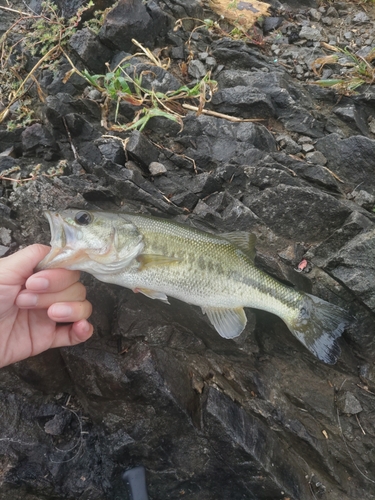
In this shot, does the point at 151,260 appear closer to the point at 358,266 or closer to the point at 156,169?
the point at 156,169

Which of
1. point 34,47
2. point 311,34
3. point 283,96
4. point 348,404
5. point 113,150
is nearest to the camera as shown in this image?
point 348,404

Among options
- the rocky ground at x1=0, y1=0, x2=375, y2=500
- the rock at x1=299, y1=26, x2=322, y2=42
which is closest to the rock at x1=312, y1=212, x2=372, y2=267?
the rocky ground at x1=0, y1=0, x2=375, y2=500

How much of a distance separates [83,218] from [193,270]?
1.18 m

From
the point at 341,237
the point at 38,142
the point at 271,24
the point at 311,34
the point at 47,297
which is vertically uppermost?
the point at 311,34

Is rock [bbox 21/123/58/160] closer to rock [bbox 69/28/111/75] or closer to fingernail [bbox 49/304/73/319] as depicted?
rock [bbox 69/28/111/75]

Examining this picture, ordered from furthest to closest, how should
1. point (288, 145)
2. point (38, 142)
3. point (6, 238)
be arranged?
point (288, 145) < point (38, 142) < point (6, 238)

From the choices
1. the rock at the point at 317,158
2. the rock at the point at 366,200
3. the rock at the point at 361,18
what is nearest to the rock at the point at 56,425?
the rock at the point at 366,200

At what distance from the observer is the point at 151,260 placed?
3988mm

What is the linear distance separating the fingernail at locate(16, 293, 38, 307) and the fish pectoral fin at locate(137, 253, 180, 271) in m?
1.01

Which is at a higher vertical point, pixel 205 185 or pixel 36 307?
pixel 205 185

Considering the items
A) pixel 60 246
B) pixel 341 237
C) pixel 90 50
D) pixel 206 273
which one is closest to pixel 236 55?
pixel 90 50

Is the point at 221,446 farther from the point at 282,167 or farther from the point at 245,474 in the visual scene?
the point at 282,167

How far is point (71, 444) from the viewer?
441 centimetres

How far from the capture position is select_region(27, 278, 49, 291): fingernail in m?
3.49
